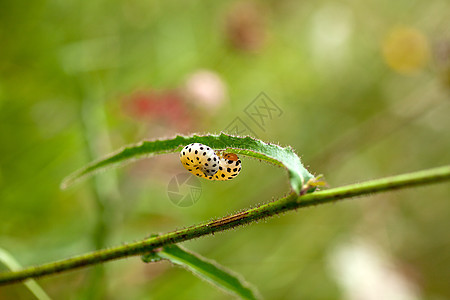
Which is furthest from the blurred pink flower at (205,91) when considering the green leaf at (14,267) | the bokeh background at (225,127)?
the green leaf at (14,267)

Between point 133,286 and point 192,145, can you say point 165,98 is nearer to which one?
point 133,286

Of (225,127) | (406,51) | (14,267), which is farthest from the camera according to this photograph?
(406,51)

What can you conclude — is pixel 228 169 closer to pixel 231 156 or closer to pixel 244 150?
pixel 231 156

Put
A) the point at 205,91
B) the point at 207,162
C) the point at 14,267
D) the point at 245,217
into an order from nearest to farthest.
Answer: the point at 245,217 < the point at 207,162 < the point at 14,267 < the point at 205,91

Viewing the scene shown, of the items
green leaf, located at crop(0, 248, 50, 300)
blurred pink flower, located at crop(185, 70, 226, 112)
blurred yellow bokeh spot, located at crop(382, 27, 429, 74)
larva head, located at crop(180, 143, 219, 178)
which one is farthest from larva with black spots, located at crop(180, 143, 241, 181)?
blurred yellow bokeh spot, located at crop(382, 27, 429, 74)

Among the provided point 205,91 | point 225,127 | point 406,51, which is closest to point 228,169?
point 205,91

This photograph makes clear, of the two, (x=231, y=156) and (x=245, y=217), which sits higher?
(x=231, y=156)

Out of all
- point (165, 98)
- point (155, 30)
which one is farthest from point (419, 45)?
point (165, 98)
